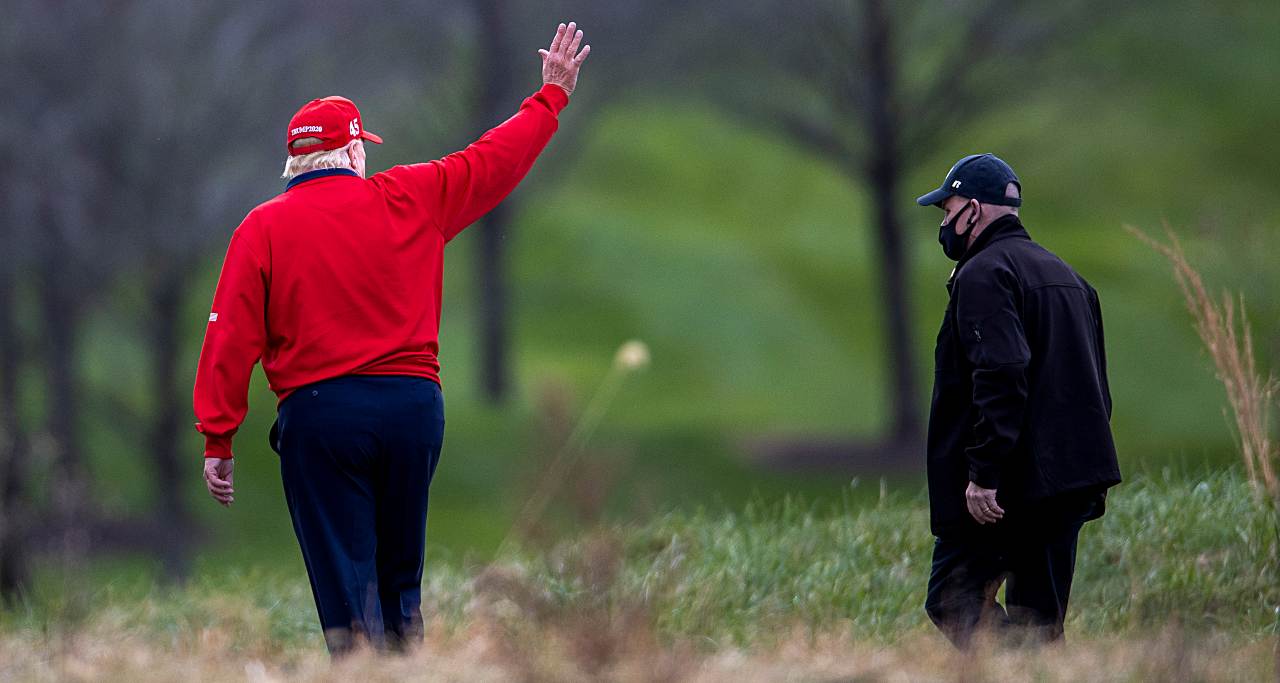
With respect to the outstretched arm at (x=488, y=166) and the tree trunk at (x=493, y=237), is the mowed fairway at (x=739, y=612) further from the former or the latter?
the tree trunk at (x=493, y=237)

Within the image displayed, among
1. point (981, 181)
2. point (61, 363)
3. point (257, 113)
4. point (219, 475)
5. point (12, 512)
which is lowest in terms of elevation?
point (12, 512)

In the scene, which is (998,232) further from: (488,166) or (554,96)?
(488,166)

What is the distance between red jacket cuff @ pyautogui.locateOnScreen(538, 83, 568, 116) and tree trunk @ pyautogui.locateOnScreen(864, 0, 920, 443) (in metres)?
12.0

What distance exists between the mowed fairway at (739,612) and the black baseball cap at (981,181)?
51.1 inches

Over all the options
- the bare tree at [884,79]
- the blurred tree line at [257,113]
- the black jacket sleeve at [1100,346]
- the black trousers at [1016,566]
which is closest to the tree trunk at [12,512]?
the blurred tree line at [257,113]

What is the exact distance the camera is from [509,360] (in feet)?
75.4

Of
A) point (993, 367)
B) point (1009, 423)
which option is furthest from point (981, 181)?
point (1009, 423)

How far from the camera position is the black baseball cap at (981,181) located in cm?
491

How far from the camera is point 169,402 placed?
1416 cm

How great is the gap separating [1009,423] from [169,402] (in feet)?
36.2

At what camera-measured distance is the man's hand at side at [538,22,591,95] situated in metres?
5.29

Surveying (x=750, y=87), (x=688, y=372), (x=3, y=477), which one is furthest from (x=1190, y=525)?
(x=688, y=372)

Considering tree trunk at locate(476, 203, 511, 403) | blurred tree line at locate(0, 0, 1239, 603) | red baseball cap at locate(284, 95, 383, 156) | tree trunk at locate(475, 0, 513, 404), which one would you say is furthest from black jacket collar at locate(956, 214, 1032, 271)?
tree trunk at locate(476, 203, 511, 403)

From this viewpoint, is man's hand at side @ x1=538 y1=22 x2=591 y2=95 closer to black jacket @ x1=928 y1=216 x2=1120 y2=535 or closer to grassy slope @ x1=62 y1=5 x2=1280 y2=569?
black jacket @ x1=928 y1=216 x2=1120 y2=535
